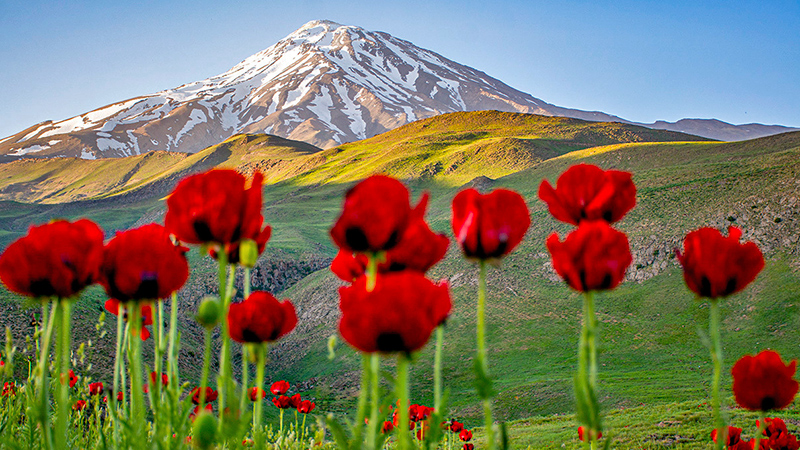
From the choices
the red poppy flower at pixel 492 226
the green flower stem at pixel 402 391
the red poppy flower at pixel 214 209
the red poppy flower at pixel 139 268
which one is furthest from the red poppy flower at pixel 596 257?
the red poppy flower at pixel 139 268

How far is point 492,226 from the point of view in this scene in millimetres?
1325

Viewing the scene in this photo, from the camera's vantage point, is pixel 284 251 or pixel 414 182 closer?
pixel 284 251

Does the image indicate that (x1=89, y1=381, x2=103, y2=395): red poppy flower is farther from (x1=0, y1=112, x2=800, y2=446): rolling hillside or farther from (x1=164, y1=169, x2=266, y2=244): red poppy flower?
(x1=0, y1=112, x2=800, y2=446): rolling hillside

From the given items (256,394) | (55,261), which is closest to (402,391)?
(55,261)

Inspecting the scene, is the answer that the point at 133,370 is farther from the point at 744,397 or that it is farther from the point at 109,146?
the point at 109,146

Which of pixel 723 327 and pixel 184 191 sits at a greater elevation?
pixel 184 191

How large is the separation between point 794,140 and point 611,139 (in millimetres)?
34752

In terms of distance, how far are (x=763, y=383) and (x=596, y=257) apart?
1142 mm

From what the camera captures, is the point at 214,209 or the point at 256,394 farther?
the point at 256,394

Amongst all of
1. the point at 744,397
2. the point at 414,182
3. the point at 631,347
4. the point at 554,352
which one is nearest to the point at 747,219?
the point at 631,347

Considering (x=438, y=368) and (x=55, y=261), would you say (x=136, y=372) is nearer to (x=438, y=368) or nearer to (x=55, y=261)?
(x=55, y=261)

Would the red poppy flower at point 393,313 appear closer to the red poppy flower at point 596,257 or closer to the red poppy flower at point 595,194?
the red poppy flower at point 596,257

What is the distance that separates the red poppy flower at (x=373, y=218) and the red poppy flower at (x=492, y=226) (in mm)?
260

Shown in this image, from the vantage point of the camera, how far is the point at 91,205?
71750 mm
